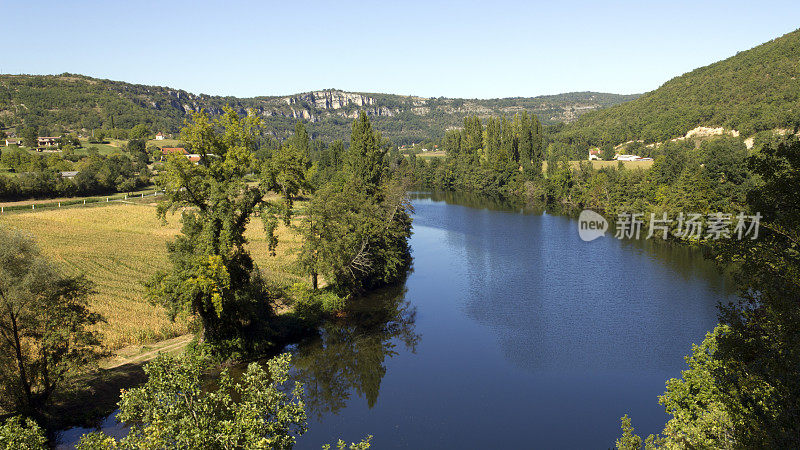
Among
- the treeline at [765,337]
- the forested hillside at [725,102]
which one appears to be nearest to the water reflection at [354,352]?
the treeline at [765,337]

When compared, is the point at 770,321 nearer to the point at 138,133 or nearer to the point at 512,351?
the point at 512,351

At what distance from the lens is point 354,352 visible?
99.0 ft

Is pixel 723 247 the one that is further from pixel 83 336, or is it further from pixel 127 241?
pixel 127 241

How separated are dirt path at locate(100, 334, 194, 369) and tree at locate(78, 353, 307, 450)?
56.3 ft

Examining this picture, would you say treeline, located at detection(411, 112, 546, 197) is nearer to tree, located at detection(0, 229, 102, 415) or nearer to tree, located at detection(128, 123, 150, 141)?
tree, located at detection(0, 229, 102, 415)

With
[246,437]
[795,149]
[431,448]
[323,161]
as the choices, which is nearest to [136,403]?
[246,437]

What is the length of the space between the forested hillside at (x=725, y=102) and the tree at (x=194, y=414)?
120 metres

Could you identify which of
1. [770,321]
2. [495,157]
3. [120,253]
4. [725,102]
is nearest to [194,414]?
[770,321]

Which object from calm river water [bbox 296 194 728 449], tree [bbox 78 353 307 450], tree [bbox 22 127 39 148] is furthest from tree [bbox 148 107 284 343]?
tree [bbox 22 127 39 148]

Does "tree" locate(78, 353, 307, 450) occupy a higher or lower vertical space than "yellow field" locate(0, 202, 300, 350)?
higher

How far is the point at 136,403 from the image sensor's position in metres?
9.20

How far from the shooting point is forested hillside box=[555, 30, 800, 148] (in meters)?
104

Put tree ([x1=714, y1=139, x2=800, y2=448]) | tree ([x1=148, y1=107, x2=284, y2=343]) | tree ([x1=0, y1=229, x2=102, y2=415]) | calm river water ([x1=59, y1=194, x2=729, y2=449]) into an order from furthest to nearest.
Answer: tree ([x1=148, y1=107, x2=284, y2=343]) < calm river water ([x1=59, y1=194, x2=729, y2=449]) < tree ([x1=0, y1=229, x2=102, y2=415]) < tree ([x1=714, y1=139, x2=800, y2=448])

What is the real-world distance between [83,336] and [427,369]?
1776cm
